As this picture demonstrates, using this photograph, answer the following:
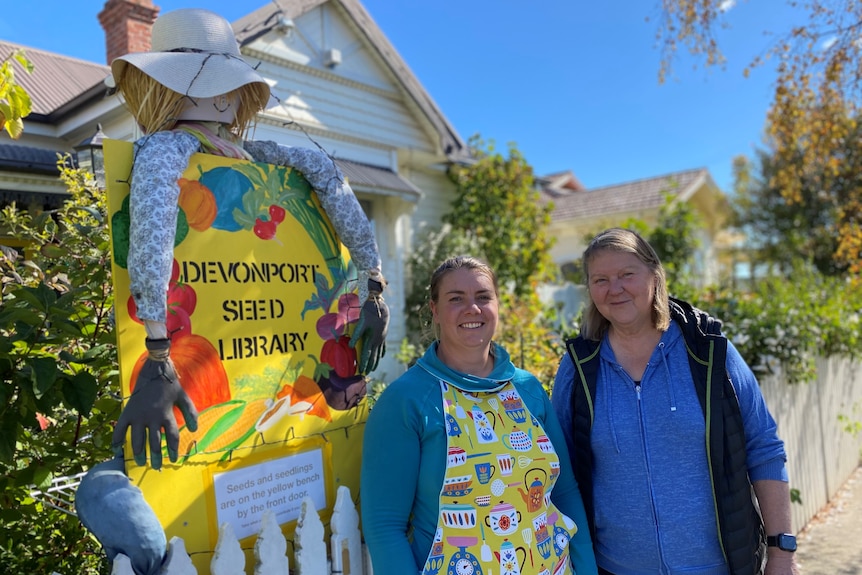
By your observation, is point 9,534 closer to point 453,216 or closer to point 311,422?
point 311,422

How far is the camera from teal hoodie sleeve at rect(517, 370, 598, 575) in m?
1.89

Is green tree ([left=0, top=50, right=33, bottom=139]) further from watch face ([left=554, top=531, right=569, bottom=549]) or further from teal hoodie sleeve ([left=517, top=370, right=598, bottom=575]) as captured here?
watch face ([left=554, top=531, right=569, bottom=549])

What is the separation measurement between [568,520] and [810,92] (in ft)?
19.5

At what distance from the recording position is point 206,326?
65.7 inches

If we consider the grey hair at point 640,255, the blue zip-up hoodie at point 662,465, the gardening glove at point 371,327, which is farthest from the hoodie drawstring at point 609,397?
the gardening glove at point 371,327

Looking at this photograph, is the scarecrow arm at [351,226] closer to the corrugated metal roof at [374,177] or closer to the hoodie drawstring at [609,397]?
the hoodie drawstring at [609,397]

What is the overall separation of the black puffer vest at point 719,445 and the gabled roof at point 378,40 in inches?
248

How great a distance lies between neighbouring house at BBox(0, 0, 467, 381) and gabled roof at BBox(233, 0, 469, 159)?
0.02 meters

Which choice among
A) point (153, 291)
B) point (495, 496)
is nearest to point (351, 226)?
point (153, 291)

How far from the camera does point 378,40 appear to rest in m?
8.56

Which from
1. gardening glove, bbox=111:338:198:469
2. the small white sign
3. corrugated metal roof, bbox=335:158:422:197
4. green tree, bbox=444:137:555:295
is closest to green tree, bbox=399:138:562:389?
green tree, bbox=444:137:555:295

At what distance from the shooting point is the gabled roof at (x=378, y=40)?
7168 mm

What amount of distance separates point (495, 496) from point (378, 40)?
8.04 m

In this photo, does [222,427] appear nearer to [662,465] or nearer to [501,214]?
[662,465]
